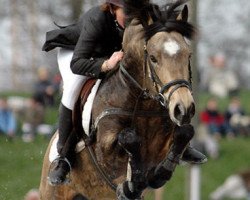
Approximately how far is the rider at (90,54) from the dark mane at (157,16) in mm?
230

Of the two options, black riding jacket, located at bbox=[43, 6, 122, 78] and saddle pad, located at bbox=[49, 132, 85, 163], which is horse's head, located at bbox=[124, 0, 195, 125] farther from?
saddle pad, located at bbox=[49, 132, 85, 163]

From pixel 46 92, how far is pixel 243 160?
153 inches

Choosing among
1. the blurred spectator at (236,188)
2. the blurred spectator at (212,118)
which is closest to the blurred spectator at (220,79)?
the blurred spectator at (212,118)

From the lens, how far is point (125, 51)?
9453 mm

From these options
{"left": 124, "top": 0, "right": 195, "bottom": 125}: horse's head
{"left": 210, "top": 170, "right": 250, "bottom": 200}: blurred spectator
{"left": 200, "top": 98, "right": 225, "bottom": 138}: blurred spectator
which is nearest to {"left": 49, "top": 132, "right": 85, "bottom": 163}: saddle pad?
{"left": 124, "top": 0, "right": 195, "bottom": 125}: horse's head

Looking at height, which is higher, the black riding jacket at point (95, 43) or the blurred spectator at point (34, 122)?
the black riding jacket at point (95, 43)

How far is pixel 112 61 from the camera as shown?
31.4ft

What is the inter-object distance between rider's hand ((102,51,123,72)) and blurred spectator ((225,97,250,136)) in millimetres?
11011

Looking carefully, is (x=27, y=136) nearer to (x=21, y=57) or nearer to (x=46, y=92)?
(x=46, y=92)

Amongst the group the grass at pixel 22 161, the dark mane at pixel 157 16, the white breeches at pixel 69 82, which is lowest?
the grass at pixel 22 161

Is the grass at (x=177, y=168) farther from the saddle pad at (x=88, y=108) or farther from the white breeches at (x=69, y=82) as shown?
the saddle pad at (x=88, y=108)

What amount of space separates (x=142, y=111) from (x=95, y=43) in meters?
0.77

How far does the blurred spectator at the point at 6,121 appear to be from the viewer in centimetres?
1948

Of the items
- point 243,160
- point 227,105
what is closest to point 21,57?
point 227,105
